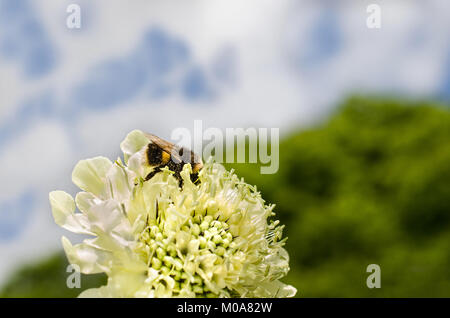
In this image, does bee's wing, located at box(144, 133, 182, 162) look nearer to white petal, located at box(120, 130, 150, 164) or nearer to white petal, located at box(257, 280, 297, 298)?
white petal, located at box(120, 130, 150, 164)

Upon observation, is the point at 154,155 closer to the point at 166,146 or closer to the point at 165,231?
the point at 166,146

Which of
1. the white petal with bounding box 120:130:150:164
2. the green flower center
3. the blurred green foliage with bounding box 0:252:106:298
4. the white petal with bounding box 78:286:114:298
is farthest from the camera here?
the blurred green foliage with bounding box 0:252:106:298

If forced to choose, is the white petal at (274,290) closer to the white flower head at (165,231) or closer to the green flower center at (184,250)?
the white flower head at (165,231)

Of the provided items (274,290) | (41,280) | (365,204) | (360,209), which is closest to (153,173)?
(274,290)

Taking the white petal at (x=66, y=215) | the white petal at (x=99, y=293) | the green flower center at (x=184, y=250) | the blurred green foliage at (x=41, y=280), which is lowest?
the blurred green foliage at (x=41, y=280)

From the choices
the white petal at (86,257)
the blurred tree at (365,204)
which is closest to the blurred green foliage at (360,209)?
the blurred tree at (365,204)

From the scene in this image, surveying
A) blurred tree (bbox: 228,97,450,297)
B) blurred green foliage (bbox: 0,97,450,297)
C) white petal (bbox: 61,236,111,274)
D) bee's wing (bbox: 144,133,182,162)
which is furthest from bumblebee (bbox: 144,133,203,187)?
blurred tree (bbox: 228,97,450,297)

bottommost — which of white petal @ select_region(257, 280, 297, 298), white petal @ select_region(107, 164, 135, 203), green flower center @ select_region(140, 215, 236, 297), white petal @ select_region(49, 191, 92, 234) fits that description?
white petal @ select_region(257, 280, 297, 298)
